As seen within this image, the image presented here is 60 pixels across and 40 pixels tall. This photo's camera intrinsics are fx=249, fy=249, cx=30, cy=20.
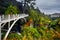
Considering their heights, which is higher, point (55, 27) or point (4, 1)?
point (4, 1)

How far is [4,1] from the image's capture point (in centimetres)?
4075

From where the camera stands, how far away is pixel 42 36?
39.2 m

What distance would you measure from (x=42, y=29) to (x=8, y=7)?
7.87 m

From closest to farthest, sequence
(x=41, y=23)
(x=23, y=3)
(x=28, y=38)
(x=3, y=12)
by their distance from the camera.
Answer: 1. (x=28, y=38)
2. (x=3, y=12)
3. (x=41, y=23)
4. (x=23, y=3)

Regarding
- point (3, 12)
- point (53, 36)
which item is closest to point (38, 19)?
point (53, 36)

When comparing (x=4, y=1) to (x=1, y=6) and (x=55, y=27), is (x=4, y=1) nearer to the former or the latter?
(x=1, y=6)

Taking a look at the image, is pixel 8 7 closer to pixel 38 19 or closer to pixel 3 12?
pixel 3 12

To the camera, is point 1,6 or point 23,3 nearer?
point 1,6

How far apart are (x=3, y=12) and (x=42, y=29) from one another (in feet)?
27.1

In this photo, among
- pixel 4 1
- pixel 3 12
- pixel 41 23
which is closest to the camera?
pixel 3 12

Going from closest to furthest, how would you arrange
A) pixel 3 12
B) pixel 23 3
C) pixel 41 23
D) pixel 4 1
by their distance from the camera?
pixel 3 12
pixel 4 1
pixel 41 23
pixel 23 3

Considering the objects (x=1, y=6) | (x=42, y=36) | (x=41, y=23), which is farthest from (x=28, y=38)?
(x=41, y=23)

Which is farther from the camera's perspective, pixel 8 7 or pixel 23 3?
pixel 23 3

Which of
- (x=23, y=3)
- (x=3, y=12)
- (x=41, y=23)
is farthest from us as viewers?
(x=23, y=3)
